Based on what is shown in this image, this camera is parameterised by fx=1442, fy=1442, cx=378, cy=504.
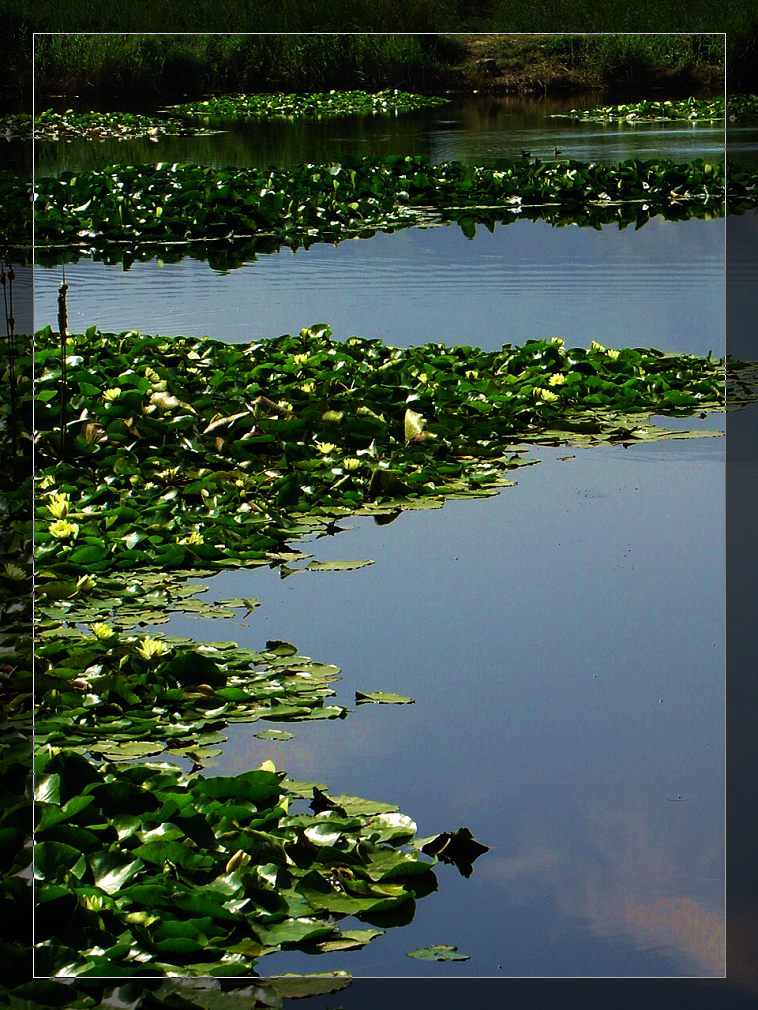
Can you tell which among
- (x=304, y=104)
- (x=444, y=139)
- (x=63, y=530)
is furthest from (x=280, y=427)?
(x=304, y=104)

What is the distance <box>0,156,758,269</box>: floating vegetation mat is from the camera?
676cm

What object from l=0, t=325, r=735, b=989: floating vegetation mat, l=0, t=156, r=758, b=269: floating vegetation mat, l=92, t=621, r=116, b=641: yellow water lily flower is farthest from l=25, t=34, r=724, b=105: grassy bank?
l=0, t=156, r=758, b=269: floating vegetation mat

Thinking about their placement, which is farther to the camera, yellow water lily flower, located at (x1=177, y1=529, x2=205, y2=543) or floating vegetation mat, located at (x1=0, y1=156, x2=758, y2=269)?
floating vegetation mat, located at (x1=0, y1=156, x2=758, y2=269)

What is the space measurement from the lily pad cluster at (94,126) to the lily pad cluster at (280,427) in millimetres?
1078

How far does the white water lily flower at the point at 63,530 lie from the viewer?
4172 mm

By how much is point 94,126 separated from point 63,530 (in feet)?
3.75

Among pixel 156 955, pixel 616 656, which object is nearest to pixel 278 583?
pixel 616 656

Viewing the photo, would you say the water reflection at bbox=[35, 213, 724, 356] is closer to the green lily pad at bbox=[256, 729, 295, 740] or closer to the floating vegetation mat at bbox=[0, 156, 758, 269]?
the floating vegetation mat at bbox=[0, 156, 758, 269]

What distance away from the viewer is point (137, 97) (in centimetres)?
375

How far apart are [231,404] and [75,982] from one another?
3.24 m

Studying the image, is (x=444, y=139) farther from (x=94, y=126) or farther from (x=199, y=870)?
(x=199, y=870)

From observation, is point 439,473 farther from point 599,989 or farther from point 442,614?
point 599,989

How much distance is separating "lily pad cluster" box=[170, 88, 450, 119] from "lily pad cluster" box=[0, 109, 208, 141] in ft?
0.48

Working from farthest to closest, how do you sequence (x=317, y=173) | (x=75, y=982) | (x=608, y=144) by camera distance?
(x=317, y=173)
(x=608, y=144)
(x=75, y=982)
